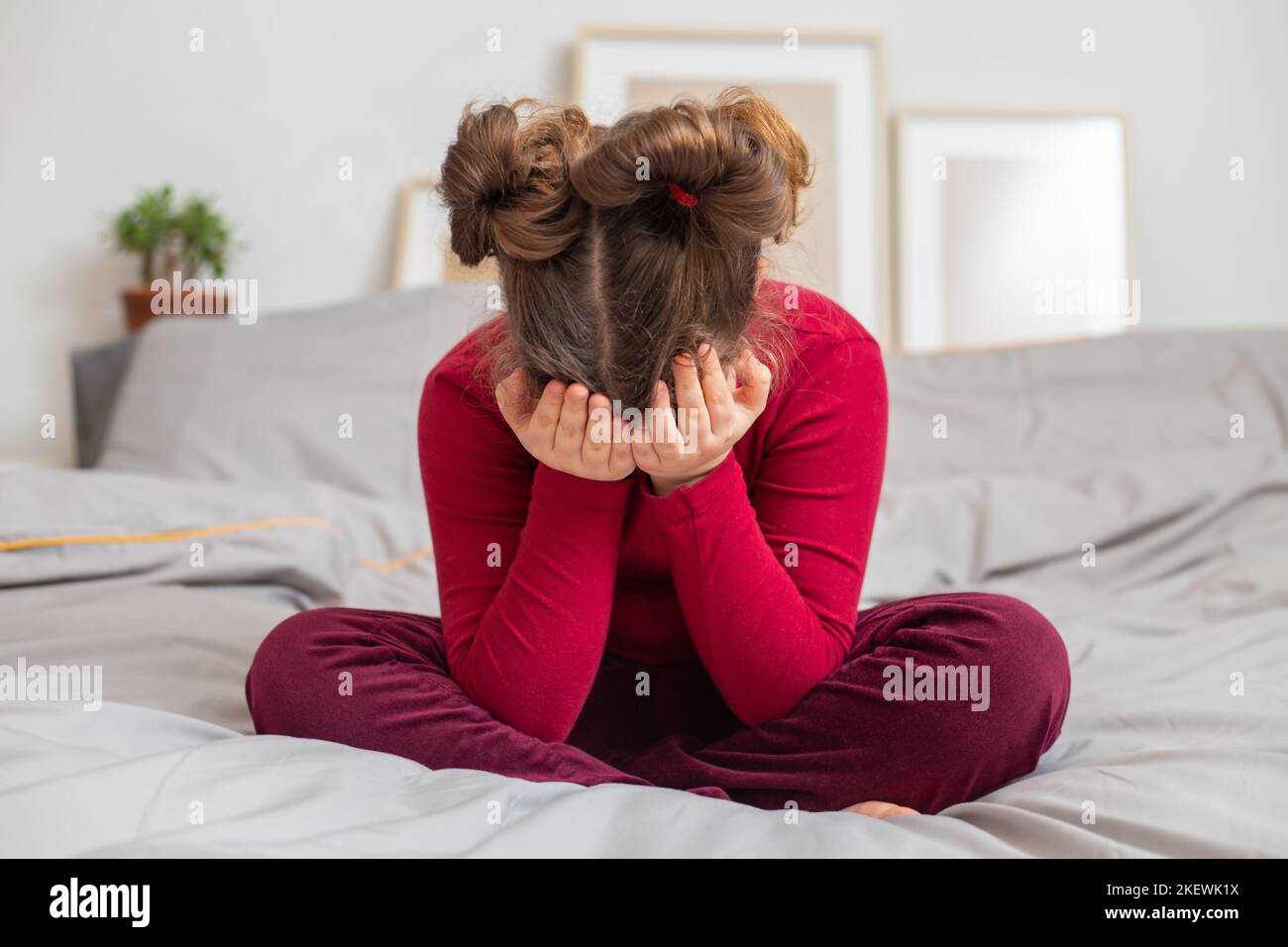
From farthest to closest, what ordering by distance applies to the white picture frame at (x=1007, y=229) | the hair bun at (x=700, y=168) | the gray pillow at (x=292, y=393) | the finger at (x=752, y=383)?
the white picture frame at (x=1007, y=229) < the gray pillow at (x=292, y=393) < the finger at (x=752, y=383) < the hair bun at (x=700, y=168)

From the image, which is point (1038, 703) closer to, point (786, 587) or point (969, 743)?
point (969, 743)

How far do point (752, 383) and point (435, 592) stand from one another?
2.36ft

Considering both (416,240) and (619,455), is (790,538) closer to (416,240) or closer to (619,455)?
(619,455)

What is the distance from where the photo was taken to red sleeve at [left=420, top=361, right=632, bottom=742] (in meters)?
0.81

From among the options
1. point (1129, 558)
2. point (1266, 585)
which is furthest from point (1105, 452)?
point (1266, 585)

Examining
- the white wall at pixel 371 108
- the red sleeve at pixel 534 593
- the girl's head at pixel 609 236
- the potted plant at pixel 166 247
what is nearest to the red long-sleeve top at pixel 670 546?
the red sleeve at pixel 534 593

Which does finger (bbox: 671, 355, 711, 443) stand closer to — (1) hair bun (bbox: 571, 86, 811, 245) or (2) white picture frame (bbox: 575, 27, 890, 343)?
(1) hair bun (bbox: 571, 86, 811, 245)

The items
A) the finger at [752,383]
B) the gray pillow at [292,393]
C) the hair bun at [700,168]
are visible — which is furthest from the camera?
the gray pillow at [292,393]

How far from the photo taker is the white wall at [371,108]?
2.26m

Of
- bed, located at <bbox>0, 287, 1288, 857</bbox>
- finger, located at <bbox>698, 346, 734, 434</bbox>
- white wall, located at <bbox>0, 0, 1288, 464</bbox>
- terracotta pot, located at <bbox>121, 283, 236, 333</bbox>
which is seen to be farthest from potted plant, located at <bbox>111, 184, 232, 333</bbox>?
finger, located at <bbox>698, 346, 734, 434</bbox>

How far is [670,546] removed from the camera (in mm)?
798

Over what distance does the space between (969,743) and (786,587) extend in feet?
0.53

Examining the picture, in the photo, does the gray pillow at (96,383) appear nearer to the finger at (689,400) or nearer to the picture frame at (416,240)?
the picture frame at (416,240)

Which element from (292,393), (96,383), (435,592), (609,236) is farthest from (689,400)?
(96,383)
